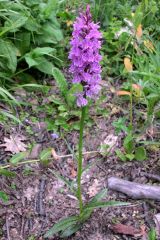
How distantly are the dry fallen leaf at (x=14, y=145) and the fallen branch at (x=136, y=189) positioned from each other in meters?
0.66

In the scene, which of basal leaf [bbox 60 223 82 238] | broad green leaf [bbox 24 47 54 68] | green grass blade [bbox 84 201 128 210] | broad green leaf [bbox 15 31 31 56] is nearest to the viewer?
green grass blade [bbox 84 201 128 210]

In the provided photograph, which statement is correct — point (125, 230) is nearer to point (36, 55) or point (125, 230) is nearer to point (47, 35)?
point (36, 55)

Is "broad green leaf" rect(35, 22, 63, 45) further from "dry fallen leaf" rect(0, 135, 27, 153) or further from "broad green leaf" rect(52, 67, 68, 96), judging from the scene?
"dry fallen leaf" rect(0, 135, 27, 153)

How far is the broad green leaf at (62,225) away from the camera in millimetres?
2172

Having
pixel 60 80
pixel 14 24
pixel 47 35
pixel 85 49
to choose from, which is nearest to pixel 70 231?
pixel 85 49

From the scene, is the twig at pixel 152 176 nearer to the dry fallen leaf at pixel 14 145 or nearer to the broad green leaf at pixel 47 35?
the dry fallen leaf at pixel 14 145

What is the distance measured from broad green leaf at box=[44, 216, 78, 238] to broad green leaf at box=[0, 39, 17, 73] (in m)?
1.32

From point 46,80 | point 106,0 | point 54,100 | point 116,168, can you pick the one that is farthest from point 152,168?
point 106,0

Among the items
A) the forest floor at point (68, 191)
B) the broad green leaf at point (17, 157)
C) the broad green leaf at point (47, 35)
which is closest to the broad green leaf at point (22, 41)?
the broad green leaf at point (47, 35)

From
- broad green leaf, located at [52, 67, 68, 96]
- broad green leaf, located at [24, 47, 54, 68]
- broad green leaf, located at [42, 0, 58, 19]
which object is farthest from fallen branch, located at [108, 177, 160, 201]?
broad green leaf, located at [42, 0, 58, 19]

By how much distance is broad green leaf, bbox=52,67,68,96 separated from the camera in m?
3.01

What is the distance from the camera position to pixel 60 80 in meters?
3.03

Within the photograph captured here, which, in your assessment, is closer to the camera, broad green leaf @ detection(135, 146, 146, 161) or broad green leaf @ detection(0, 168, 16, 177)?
broad green leaf @ detection(0, 168, 16, 177)

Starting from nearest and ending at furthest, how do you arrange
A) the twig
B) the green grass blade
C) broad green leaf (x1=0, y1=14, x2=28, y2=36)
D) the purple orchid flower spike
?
the purple orchid flower spike < the green grass blade < the twig < broad green leaf (x1=0, y1=14, x2=28, y2=36)
